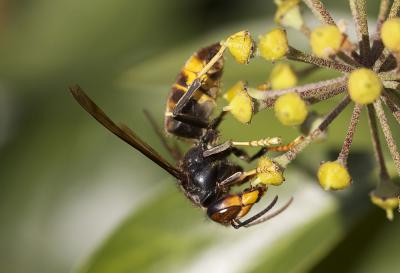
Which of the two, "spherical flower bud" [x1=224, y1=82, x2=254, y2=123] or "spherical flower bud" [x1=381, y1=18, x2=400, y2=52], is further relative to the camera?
"spherical flower bud" [x1=224, y1=82, x2=254, y2=123]

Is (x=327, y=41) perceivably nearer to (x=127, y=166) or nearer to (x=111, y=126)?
(x=111, y=126)

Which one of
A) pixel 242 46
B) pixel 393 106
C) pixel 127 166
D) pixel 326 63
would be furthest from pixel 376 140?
pixel 127 166

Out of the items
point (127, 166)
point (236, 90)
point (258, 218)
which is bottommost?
point (127, 166)

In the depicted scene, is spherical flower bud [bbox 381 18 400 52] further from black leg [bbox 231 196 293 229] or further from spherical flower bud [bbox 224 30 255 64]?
black leg [bbox 231 196 293 229]

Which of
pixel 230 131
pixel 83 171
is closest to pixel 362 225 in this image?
pixel 230 131

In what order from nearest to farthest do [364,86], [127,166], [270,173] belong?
[364,86] < [270,173] < [127,166]

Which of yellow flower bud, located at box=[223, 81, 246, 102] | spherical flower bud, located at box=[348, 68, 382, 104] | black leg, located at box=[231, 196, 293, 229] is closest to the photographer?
spherical flower bud, located at box=[348, 68, 382, 104]

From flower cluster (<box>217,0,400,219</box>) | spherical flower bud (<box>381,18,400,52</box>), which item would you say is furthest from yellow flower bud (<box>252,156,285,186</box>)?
spherical flower bud (<box>381,18,400,52</box>)
